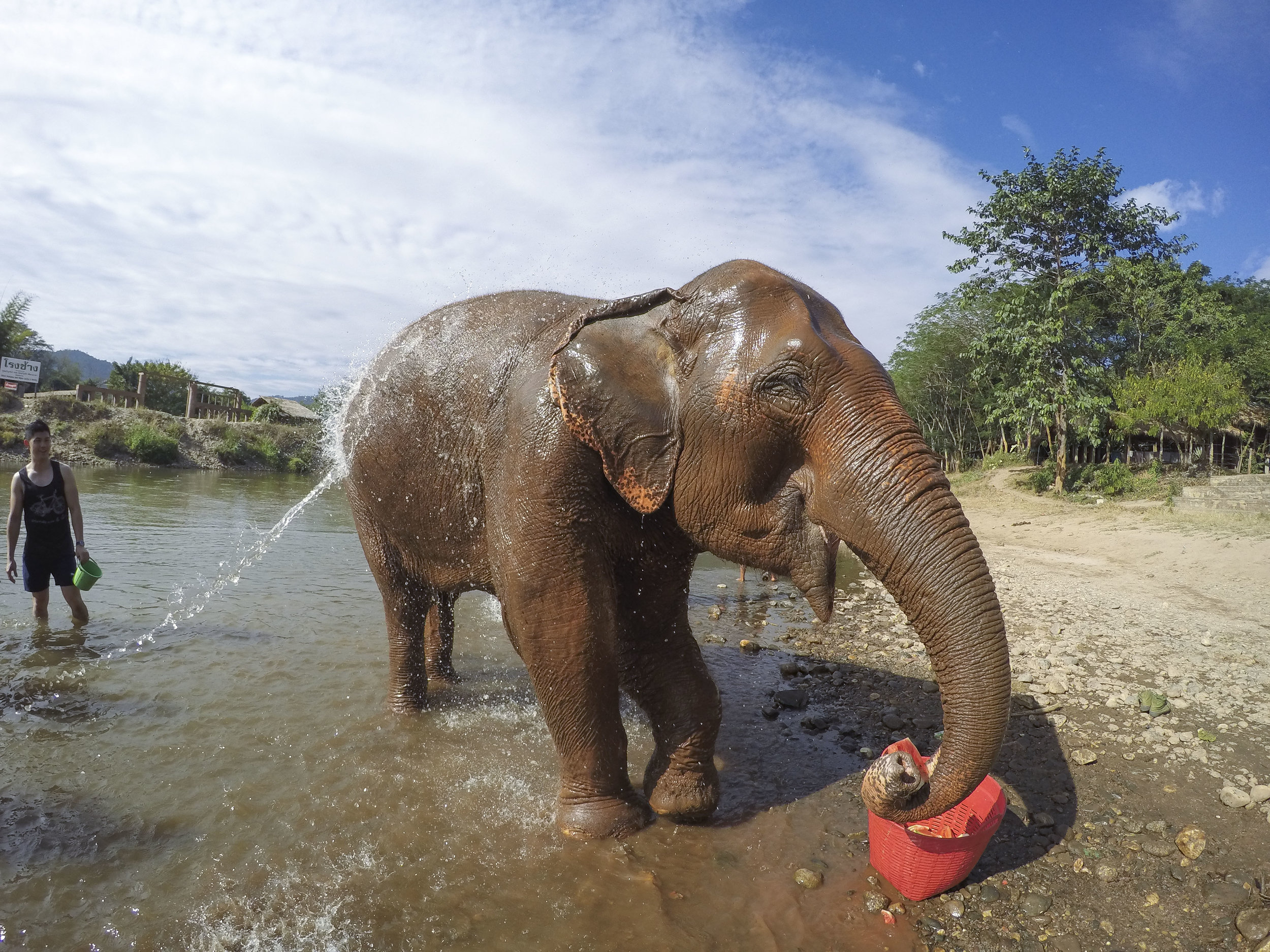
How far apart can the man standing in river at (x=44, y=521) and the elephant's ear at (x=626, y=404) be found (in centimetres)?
575

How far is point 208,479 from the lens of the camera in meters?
27.6

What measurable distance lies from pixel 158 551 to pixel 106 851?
892cm

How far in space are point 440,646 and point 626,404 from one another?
3.98 metres

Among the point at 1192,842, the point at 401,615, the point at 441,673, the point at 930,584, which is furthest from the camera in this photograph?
the point at 441,673

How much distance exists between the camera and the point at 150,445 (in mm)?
31516

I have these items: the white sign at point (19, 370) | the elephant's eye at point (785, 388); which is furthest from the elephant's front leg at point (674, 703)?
the white sign at point (19, 370)

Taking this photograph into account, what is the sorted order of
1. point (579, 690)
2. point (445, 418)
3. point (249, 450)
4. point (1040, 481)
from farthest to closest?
point (249, 450), point (1040, 481), point (445, 418), point (579, 690)

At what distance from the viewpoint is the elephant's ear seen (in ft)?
10.3

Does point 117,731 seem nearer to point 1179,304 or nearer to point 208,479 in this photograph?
point 208,479

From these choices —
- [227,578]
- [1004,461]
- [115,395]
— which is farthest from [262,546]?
[1004,461]

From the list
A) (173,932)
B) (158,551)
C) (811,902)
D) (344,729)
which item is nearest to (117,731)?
(344,729)

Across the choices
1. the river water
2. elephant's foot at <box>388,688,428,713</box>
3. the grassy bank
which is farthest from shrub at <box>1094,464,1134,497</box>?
the grassy bank

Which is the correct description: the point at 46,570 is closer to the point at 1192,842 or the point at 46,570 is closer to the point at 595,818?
the point at 595,818

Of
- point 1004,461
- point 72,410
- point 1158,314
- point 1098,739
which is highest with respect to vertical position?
point 1158,314
